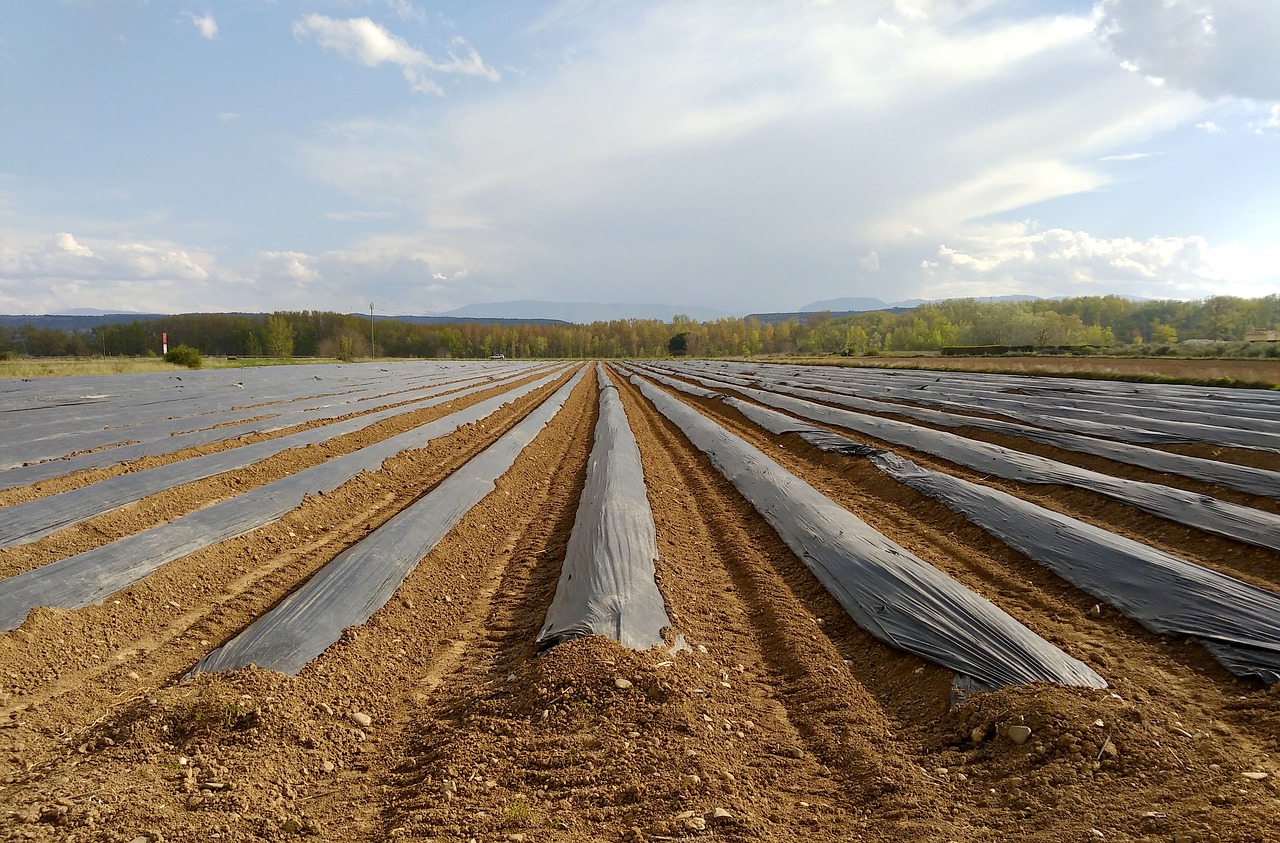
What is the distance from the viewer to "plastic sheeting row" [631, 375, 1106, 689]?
267cm

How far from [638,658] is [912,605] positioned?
1561mm

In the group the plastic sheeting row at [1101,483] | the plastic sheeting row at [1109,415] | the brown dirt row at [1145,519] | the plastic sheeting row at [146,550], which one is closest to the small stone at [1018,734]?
the brown dirt row at [1145,519]

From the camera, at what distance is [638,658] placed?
2.82 meters

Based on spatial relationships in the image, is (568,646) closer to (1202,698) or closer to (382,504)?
(1202,698)

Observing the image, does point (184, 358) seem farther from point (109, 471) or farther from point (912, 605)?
point (912, 605)

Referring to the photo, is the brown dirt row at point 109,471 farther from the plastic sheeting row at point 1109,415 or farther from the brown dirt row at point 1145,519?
the plastic sheeting row at point 1109,415

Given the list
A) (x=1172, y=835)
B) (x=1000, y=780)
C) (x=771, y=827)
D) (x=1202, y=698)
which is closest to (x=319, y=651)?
(x=771, y=827)

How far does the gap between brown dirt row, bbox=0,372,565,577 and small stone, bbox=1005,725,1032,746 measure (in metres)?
5.60

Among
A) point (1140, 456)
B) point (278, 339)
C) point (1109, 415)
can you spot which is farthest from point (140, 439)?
point (278, 339)

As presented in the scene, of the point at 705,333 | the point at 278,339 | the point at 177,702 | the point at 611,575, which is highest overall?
the point at 705,333

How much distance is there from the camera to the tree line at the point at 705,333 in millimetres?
55125

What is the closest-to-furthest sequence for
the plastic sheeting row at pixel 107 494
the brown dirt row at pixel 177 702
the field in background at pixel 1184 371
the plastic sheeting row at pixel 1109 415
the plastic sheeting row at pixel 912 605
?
the brown dirt row at pixel 177 702 < the plastic sheeting row at pixel 912 605 < the plastic sheeting row at pixel 107 494 < the plastic sheeting row at pixel 1109 415 < the field in background at pixel 1184 371

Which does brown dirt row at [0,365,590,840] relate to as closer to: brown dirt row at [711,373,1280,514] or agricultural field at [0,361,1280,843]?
agricultural field at [0,361,1280,843]

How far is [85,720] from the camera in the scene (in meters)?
2.59
